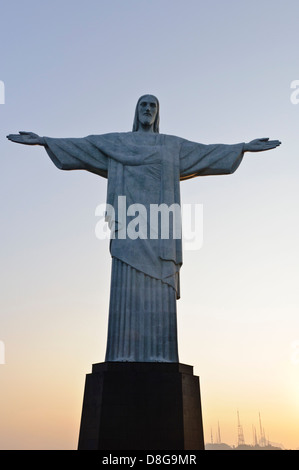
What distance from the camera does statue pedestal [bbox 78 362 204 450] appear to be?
10000mm

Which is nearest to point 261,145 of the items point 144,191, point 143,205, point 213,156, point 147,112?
point 213,156

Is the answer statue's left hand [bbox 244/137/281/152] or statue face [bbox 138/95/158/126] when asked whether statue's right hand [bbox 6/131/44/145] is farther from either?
statue's left hand [bbox 244/137/281/152]

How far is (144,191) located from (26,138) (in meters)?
3.24

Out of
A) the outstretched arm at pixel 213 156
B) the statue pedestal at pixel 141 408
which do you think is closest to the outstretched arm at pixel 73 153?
the outstretched arm at pixel 213 156

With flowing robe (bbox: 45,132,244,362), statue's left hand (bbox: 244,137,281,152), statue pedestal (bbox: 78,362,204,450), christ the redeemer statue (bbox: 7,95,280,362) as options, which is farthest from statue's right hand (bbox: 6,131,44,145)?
statue pedestal (bbox: 78,362,204,450)

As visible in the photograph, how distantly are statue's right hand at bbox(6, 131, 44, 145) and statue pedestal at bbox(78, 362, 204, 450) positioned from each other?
5.73 meters

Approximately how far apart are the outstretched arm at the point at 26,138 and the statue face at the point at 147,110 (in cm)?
260

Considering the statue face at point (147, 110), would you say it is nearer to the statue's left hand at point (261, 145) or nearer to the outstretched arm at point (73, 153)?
the outstretched arm at point (73, 153)

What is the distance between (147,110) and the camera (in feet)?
43.9

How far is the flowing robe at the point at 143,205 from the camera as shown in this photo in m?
11.3

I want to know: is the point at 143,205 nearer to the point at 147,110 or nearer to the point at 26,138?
the point at 147,110

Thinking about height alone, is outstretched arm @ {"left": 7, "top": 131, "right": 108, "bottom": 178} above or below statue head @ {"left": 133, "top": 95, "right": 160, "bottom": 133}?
below
